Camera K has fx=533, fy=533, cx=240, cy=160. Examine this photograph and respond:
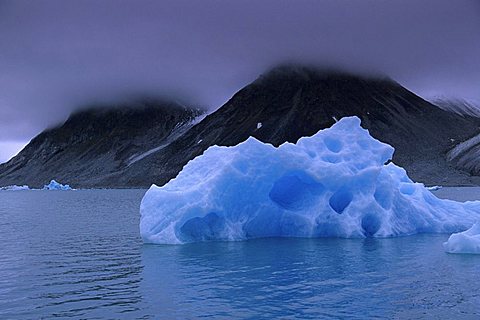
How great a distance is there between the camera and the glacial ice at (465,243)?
2153 centimetres

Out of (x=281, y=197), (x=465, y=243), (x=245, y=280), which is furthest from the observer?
(x=281, y=197)

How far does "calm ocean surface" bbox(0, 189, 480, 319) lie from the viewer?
1338cm

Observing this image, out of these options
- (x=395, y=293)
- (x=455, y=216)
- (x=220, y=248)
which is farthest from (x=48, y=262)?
(x=455, y=216)

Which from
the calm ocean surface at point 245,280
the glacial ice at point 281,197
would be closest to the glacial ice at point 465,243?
the calm ocean surface at point 245,280

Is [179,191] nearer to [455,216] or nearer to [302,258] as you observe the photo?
[302,258]

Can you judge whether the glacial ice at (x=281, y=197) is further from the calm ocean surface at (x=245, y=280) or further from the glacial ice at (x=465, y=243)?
the glacial ice at (x=465, y=243)

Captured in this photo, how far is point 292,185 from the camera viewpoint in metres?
27.9

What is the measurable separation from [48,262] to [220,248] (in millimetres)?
7376

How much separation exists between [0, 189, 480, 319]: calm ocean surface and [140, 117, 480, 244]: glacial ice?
1017mm

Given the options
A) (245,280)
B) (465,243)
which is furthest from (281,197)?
(245,280)

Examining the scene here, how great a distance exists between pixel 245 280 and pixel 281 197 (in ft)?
37.2

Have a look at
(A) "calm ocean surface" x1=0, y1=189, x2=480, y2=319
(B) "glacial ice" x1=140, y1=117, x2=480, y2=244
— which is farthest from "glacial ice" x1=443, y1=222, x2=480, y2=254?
(B) "glacial ice" x1=140, y1=117, x2=480, y2=244

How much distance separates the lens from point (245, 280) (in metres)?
17.1

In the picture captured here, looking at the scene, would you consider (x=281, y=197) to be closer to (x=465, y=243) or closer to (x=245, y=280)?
(x=465, y=243)
